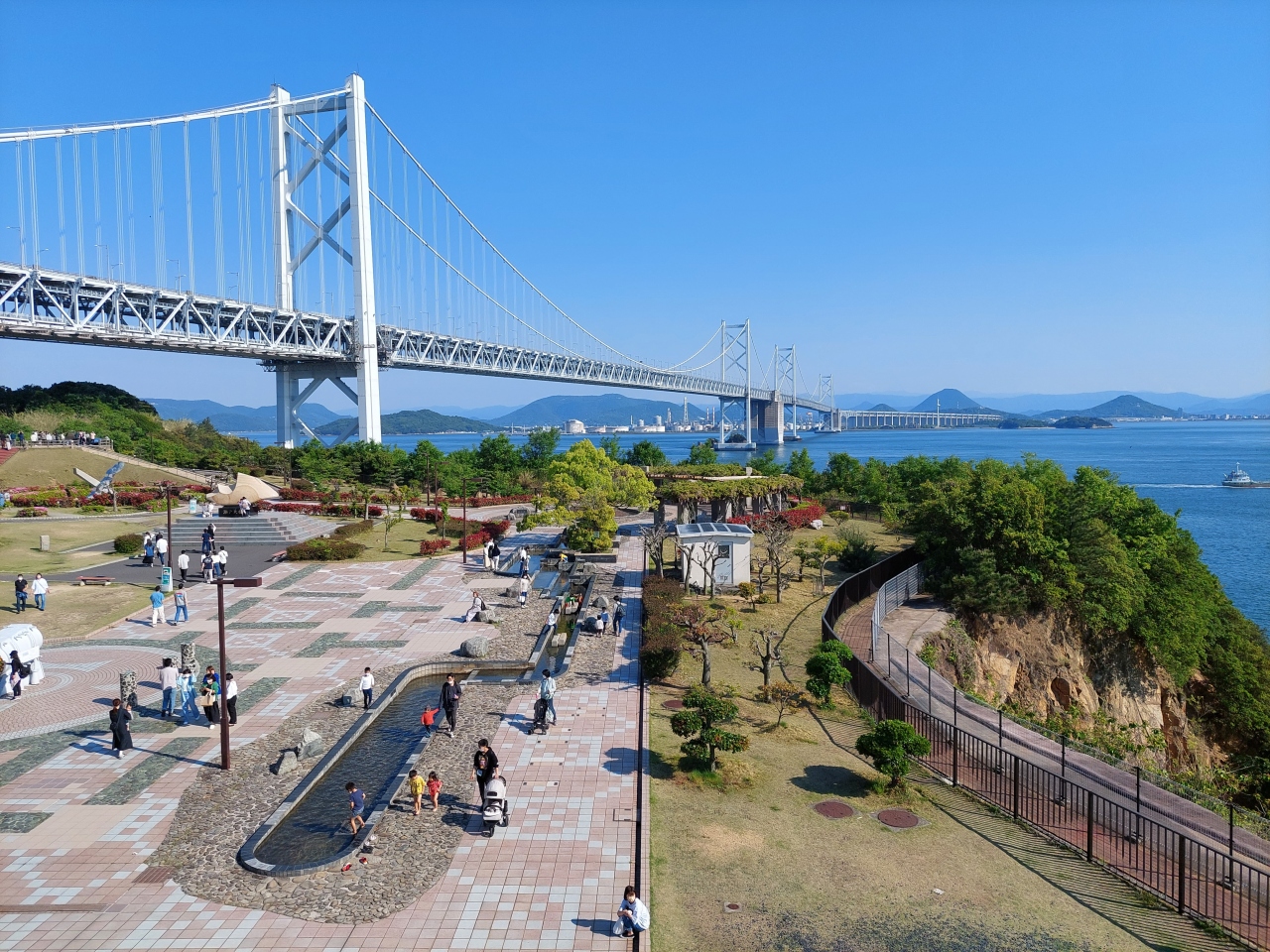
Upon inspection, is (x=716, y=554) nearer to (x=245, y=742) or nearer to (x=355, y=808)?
(x=245, y=742)

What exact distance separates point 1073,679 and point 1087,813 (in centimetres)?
1489

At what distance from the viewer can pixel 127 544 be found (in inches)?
1056

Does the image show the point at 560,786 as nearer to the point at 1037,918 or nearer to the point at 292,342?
the point at 1037,918

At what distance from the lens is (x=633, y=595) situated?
22828mm

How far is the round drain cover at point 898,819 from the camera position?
10125 millimetres

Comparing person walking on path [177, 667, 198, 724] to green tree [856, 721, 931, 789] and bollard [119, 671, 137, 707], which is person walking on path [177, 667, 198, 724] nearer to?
bollard [119, 671, 137, 707]

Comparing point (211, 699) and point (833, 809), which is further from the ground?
point (211, 699)

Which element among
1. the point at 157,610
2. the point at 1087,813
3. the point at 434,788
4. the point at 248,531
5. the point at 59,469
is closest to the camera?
the point at 1087,813

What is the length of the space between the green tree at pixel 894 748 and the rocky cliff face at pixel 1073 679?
8.55 m

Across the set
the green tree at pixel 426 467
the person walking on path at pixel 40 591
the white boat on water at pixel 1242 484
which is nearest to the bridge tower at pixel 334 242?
the green tree at pixel 426 467

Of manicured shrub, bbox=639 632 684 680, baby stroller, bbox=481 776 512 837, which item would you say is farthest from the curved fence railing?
baby stroller, bbox=481 776 512 837

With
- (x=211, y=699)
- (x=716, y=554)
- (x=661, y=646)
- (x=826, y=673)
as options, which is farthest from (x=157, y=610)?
(x=826, y=673)

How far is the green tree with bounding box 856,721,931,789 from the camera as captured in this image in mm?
10859

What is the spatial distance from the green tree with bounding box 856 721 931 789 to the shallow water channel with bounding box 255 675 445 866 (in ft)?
22.1
